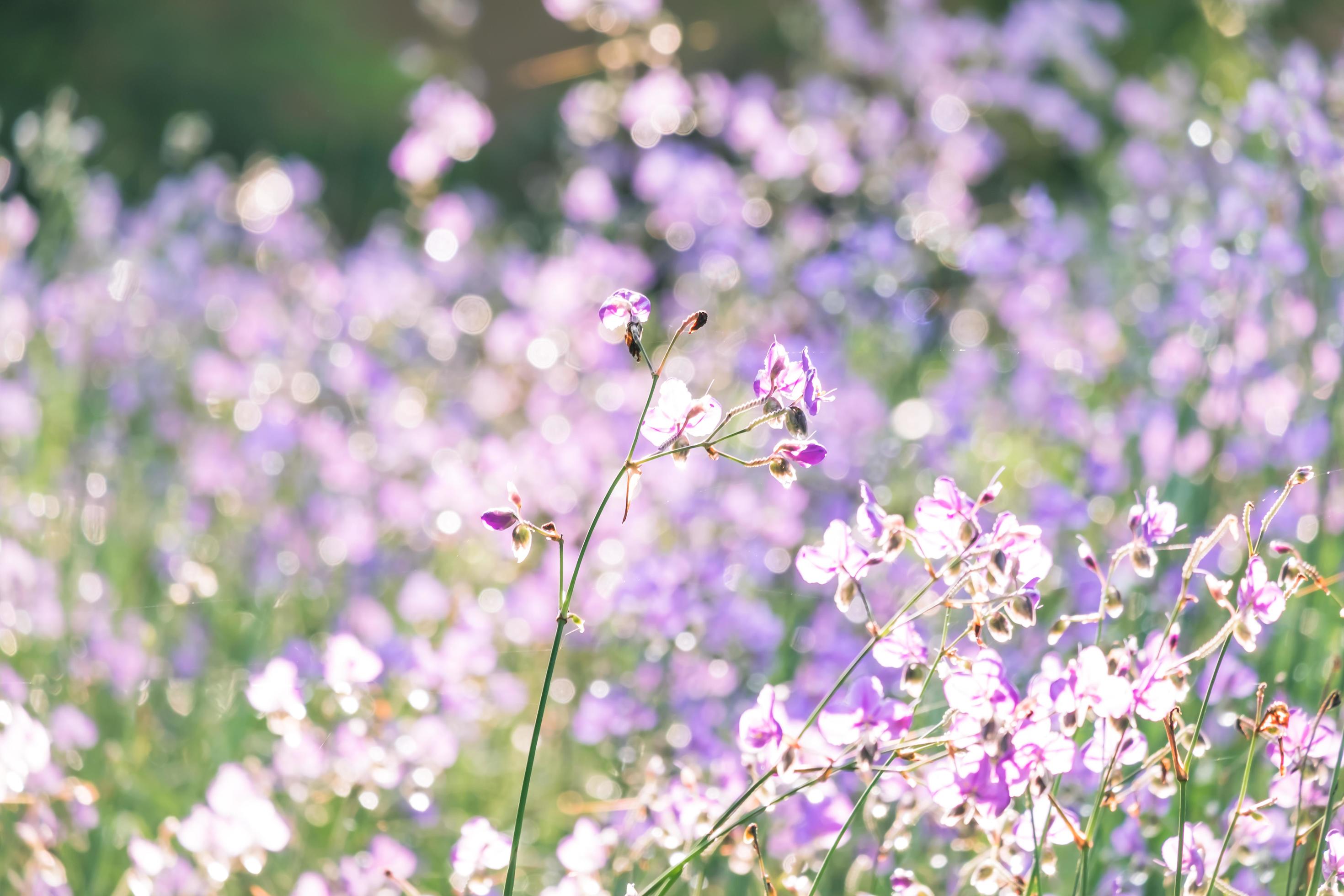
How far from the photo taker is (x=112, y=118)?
718cm

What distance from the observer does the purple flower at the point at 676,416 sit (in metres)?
0.99

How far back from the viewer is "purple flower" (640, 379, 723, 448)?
0.99m

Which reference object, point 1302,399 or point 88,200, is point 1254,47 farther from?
point 88,200

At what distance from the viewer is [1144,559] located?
92 cm

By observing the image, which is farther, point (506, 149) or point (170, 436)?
point (506, 149)

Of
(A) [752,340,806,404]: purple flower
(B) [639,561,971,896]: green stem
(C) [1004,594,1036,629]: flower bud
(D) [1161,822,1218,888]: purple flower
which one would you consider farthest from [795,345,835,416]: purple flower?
(D) [1161,822,1218,888]: purple flower

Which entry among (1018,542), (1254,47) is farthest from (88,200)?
(1018,542)

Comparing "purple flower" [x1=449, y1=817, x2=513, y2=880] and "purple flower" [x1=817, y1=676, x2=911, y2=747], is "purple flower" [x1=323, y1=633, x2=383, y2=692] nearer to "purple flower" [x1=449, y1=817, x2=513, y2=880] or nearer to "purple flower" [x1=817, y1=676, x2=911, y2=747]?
A: "purple flower" [x1=449, y1=817, x2=513, y2=880]

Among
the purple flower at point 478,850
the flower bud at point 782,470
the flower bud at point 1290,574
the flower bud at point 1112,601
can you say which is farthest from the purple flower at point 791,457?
the purple flower at point 478,850

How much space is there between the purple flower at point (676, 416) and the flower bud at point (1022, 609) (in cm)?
26

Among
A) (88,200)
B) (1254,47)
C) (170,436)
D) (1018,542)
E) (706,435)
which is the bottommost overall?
(1018,542)

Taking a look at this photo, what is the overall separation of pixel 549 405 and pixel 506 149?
498 cm

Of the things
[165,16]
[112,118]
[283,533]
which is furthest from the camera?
[165,16]

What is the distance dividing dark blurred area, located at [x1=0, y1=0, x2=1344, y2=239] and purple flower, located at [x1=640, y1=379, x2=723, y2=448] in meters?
6.14
